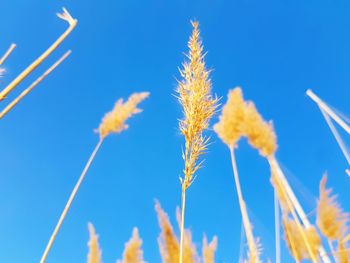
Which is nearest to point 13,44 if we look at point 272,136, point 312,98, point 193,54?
point 193,54

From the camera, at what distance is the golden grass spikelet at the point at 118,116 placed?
8.30 ft

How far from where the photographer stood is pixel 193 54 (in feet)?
7.15

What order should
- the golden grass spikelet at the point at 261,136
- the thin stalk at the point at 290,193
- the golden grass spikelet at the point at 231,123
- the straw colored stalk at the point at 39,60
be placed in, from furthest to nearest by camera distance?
the golden grass spikelet at the point at 231,123, the golden grass spikelet at the point at 261,136, the thin stalk at the point at 290,193, the straw colored stalk at the point at 39,60

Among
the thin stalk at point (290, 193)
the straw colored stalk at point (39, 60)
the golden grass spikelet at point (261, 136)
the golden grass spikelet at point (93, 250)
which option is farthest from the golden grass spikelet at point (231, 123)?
the straw colored stalk at point (39, 60)

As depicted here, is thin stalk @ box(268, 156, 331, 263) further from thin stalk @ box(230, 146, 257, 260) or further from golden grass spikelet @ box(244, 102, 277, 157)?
thin stalk @ box(230, 146, 257, 260)

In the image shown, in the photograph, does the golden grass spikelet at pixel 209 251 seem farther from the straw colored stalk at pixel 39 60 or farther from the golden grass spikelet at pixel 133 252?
the straw colored stalk at pixel 39 60

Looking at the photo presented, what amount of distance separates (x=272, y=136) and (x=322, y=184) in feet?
→ 1.61

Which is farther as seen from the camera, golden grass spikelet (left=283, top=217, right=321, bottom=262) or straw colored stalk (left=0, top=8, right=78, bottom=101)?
→ golden grass spikelet (left=283, top=217, right=321, bottom=262)

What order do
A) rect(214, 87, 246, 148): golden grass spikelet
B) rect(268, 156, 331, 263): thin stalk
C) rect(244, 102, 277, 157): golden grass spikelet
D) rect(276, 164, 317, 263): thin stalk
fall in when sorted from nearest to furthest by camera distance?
rect(276, 164, 317, 263): thin stalk
rect(268, 156, 331, 263): thin stalk
rect(244, 102, 277, 157): golden grass spikelet
rect(214, 87, 246, 148): golden grass spikelet

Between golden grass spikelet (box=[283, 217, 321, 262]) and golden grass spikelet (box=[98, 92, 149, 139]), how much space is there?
1353 mm

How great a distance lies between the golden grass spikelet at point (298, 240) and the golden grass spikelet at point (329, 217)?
0.24 ft

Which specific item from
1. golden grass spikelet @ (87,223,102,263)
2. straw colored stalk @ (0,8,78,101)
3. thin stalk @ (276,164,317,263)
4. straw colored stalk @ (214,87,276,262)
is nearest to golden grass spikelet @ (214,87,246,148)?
straw colored stalk @ (214,87,276,262)

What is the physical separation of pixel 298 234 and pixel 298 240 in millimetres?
42

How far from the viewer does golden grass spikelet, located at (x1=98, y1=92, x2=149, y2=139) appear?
2.53 meters
